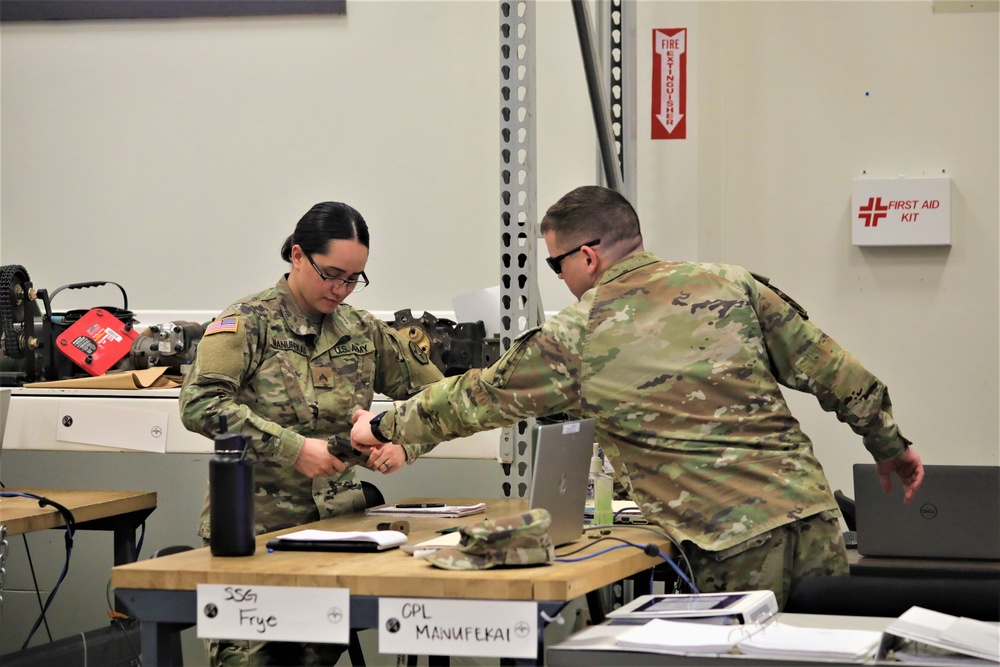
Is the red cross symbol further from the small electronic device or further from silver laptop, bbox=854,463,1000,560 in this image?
the small electronic device

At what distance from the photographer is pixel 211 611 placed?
1.90m

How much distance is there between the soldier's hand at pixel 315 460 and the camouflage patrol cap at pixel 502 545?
70cm

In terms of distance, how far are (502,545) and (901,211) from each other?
264cm

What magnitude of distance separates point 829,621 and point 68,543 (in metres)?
1.99

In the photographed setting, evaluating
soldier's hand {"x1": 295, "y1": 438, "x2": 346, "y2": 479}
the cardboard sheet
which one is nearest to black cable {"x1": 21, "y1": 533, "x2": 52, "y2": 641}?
the cardboard sheet

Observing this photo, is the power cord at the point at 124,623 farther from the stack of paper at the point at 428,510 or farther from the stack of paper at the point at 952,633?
the stack of paper at the point at 952,633

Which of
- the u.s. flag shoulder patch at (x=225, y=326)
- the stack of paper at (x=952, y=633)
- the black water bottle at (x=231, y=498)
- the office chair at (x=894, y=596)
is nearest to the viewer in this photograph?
the stack of paper at (x=952, y=633)

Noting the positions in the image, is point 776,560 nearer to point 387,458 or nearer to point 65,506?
point 387,458

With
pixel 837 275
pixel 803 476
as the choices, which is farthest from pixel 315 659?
pixel 837 275

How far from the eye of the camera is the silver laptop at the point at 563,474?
Answer: 2.11 m

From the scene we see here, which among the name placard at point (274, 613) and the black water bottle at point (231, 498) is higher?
the black water bottle at point (231, 498)

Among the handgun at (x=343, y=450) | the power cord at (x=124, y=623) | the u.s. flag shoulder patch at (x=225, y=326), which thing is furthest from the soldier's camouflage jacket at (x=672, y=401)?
the power cord at (x=124, y=623)

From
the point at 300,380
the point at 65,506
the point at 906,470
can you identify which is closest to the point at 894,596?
the point at 906,470

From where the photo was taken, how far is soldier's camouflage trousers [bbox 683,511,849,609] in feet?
7.52
